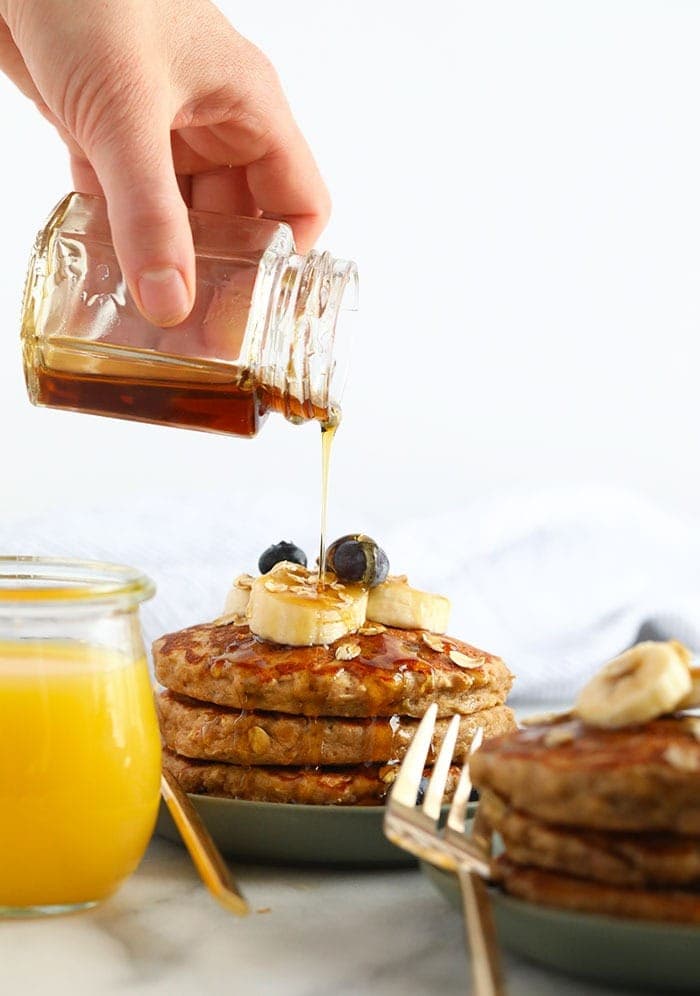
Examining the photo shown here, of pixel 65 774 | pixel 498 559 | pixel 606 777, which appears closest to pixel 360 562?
pixel 65 774

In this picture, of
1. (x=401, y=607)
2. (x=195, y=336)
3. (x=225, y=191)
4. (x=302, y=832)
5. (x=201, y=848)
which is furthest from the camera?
(x=225, y=191)

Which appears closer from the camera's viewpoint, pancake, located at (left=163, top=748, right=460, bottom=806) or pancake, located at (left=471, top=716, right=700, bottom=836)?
pancake, located at (left=471, top=716, right=700, bottom=836)

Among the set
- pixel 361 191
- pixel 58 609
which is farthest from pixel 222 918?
pixel 361 191

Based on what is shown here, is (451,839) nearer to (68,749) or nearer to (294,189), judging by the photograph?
(68,749)

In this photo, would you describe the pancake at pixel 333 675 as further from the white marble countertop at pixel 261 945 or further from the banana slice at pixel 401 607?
the white marble countertop at pixel 261 945

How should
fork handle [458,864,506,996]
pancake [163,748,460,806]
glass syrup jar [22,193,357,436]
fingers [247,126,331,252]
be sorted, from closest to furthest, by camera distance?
fork handle [458,864,506,996]
pancake [163,748,460,806]
glass syrup jar [22,193,357,436]
fingers [247,126,331,252]

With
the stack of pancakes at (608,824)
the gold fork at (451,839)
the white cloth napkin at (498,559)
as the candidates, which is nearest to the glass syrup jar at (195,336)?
the gold fork at (451,839)

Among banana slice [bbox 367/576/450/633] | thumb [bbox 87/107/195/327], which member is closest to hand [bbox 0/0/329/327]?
thumb [bbox 87/107/195/327]

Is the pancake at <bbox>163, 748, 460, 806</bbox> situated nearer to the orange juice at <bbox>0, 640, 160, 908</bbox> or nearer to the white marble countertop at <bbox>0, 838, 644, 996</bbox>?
the white marble countertop at <bbox>0, 838, 644, 996</bbox>
